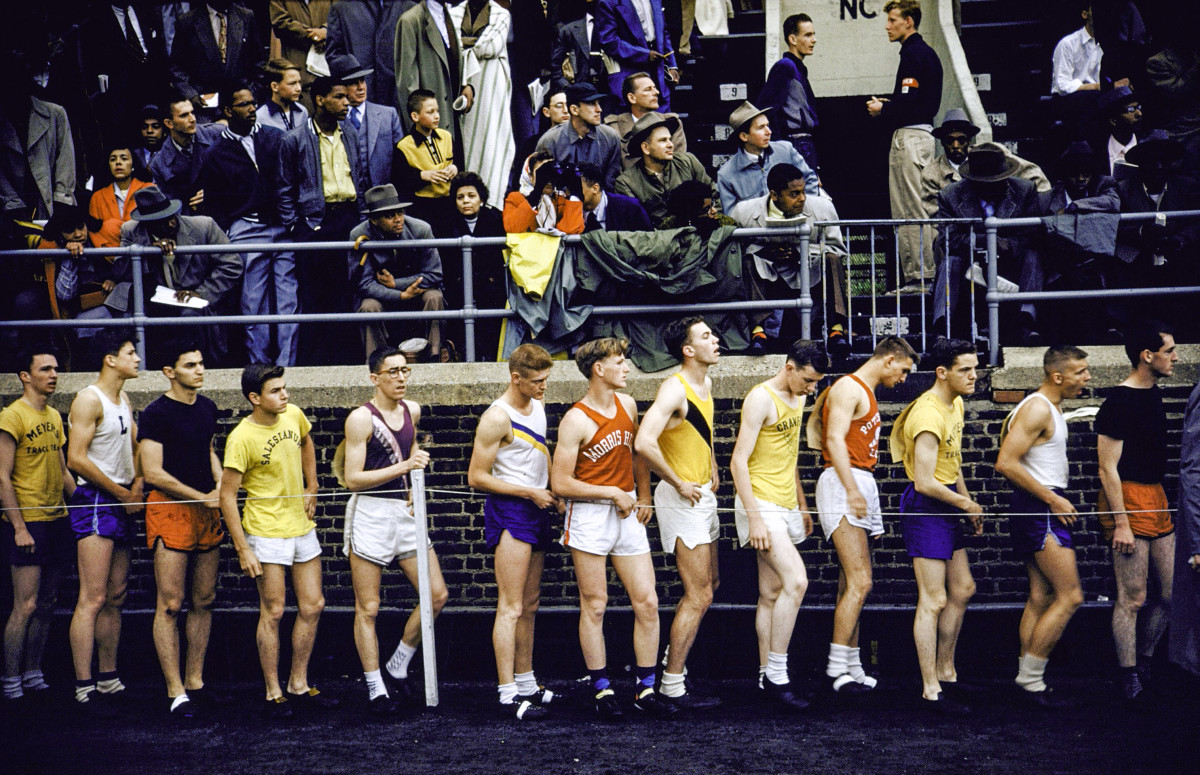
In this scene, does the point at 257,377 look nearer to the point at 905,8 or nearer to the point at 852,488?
the point at 852,488

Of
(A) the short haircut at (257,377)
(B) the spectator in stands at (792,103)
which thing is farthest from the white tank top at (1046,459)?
(A) the short haircut at (257,377)

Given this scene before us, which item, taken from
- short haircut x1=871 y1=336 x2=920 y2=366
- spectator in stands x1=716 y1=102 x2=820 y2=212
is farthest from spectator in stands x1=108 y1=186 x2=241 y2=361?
short haircut x1=871 y1=336 x2=920 y2=366

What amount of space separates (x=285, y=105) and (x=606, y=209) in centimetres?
293

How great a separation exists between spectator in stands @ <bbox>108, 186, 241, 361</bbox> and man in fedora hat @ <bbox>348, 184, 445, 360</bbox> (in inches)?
37.2

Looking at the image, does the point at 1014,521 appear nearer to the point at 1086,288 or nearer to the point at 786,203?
the point at 1086,288

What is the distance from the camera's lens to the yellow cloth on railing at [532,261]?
8922 mm

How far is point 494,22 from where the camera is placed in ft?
38.9

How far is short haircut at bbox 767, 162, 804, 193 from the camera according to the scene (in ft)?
31.0

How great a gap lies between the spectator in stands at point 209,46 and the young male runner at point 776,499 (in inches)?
262

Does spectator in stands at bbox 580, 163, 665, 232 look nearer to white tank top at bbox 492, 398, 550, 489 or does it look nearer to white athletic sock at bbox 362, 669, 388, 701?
white tank top at bbox 492, 398, 550, 489

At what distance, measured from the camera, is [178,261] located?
9.30 meters

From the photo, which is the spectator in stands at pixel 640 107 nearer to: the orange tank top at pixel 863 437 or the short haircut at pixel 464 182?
the short haircut at pixel 464 182

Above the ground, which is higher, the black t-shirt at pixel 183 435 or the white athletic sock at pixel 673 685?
the black t-shirt at pixel 183 435

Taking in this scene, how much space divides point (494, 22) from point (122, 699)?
677cm
